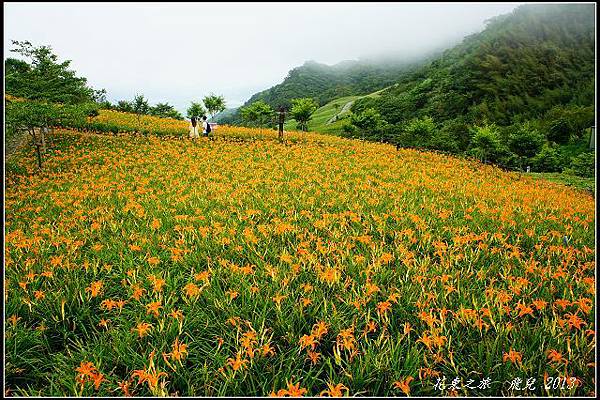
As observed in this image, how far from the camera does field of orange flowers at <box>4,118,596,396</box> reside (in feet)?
6.89

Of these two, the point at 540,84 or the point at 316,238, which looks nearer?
the point at 316,238

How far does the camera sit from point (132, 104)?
111ft

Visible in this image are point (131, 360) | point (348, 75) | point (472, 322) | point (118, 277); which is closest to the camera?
point (131, 360)

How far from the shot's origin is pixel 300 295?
3.00 meters

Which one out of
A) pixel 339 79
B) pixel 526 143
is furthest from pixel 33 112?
pixel 339 79

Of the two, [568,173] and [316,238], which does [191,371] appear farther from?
[568,173]

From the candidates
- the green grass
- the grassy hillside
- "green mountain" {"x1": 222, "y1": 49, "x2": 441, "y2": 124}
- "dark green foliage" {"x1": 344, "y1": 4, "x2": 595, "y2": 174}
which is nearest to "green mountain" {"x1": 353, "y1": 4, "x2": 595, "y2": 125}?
"dark green foliage" {"x1": 344, "y1": 4, "x2": 595, "y2": 174}

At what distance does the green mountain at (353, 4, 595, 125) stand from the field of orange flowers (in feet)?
122

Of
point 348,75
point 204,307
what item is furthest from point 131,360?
point 348,75

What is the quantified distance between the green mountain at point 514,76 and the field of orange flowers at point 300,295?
37150mm

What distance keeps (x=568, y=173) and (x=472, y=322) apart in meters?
15.5

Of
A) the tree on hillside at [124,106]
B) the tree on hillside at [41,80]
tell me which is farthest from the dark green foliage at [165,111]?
the tree on hillside at [41,80]

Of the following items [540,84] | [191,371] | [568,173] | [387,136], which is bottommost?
[191,371]

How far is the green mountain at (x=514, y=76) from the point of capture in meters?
38.8
